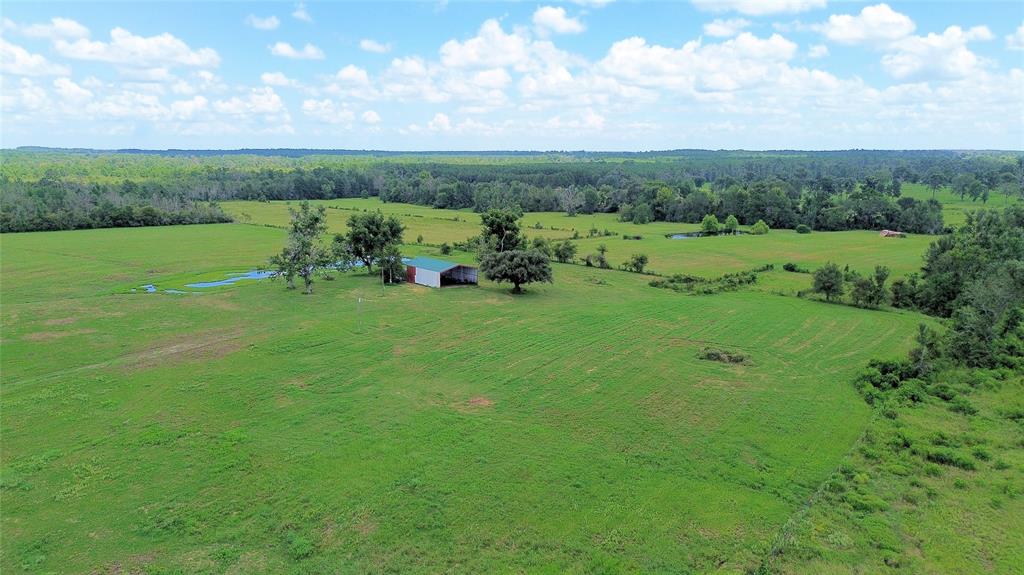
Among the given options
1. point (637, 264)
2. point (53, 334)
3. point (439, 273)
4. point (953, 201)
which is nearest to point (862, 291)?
A: point (637, 264)

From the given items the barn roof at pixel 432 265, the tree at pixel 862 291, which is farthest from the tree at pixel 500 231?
the tree at pixel 862 291

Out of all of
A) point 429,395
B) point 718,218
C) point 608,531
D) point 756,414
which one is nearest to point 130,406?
point 429,395

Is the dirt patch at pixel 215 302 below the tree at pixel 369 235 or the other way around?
below

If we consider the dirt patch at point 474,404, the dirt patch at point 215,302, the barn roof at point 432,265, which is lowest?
the dirt patch at point 474,404

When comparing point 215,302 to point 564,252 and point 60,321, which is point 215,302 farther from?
point 564,252

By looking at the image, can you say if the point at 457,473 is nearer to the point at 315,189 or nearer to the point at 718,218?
the point at 718,218

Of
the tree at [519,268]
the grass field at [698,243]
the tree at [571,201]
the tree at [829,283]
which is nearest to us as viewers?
the tree at [829,283]

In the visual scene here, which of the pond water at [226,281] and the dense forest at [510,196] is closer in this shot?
the pond water at [226,281]

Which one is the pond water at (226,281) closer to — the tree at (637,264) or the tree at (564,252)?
the tree at (564,252)
